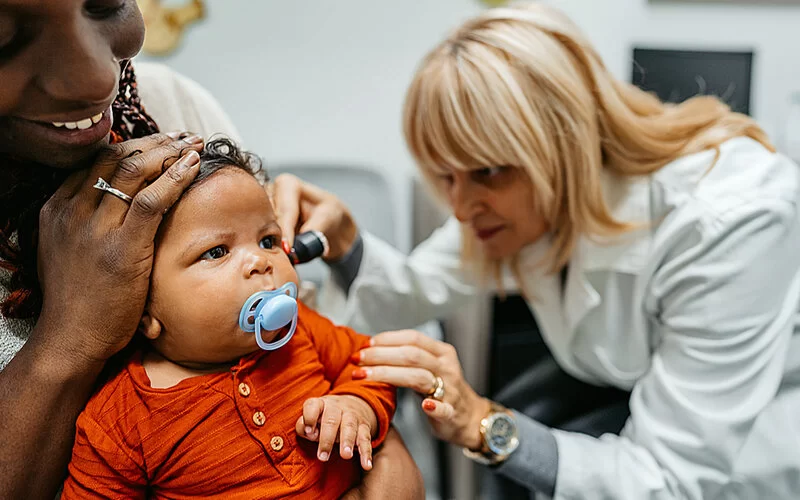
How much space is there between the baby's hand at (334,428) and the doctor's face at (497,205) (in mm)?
562

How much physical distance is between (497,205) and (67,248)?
2.32 feet

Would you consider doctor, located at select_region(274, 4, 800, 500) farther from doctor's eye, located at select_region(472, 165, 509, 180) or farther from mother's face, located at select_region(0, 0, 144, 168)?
mother's face, located at select_region(0, 0, 144, 168)

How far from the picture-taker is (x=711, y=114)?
1.17 m

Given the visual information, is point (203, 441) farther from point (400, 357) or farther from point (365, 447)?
point (400, 357)

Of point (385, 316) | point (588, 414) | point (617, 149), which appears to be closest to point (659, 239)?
point (617, 149)

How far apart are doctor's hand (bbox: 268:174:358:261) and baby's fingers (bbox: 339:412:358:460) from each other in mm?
312

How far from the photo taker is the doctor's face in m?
1.07

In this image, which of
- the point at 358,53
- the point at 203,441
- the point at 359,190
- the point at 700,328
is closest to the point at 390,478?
the point at 203,441

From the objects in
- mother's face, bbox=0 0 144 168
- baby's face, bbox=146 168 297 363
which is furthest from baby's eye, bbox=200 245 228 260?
mother's face, bbox=0 0 144 168

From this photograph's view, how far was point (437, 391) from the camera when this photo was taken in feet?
2.75

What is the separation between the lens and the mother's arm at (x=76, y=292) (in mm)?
498

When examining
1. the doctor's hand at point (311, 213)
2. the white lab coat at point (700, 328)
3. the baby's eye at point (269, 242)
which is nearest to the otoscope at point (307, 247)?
the doctor's hand at point (311, 213)

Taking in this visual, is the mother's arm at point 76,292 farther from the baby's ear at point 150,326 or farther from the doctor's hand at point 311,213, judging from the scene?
the doctor's hand at point 311,213

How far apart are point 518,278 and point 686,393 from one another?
379mm
